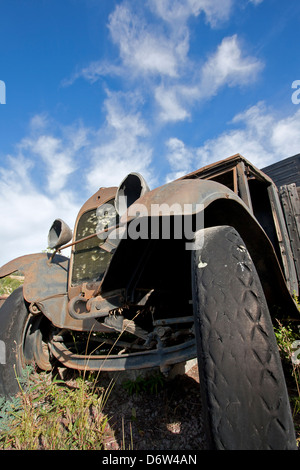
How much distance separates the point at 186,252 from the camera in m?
1.86

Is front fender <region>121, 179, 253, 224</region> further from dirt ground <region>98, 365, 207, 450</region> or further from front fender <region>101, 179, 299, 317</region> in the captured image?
dirt ground <region>98, 365, 207, 450</region>

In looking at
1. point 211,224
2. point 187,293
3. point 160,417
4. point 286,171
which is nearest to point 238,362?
point 211,224

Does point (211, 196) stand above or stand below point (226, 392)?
above

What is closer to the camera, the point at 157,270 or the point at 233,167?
the point at 157,270

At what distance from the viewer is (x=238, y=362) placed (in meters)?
0.89

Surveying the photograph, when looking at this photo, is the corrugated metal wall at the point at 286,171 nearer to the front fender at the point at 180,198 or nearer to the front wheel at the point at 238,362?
the front fender at the point at 180,198

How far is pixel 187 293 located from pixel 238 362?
1.16 metres

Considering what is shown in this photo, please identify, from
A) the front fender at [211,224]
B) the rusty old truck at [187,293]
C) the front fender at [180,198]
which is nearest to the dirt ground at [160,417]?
the rusty old truck at [187,293]

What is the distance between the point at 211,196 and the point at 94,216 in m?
2.04

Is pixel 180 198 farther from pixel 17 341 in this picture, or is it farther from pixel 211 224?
pixel 17 341
